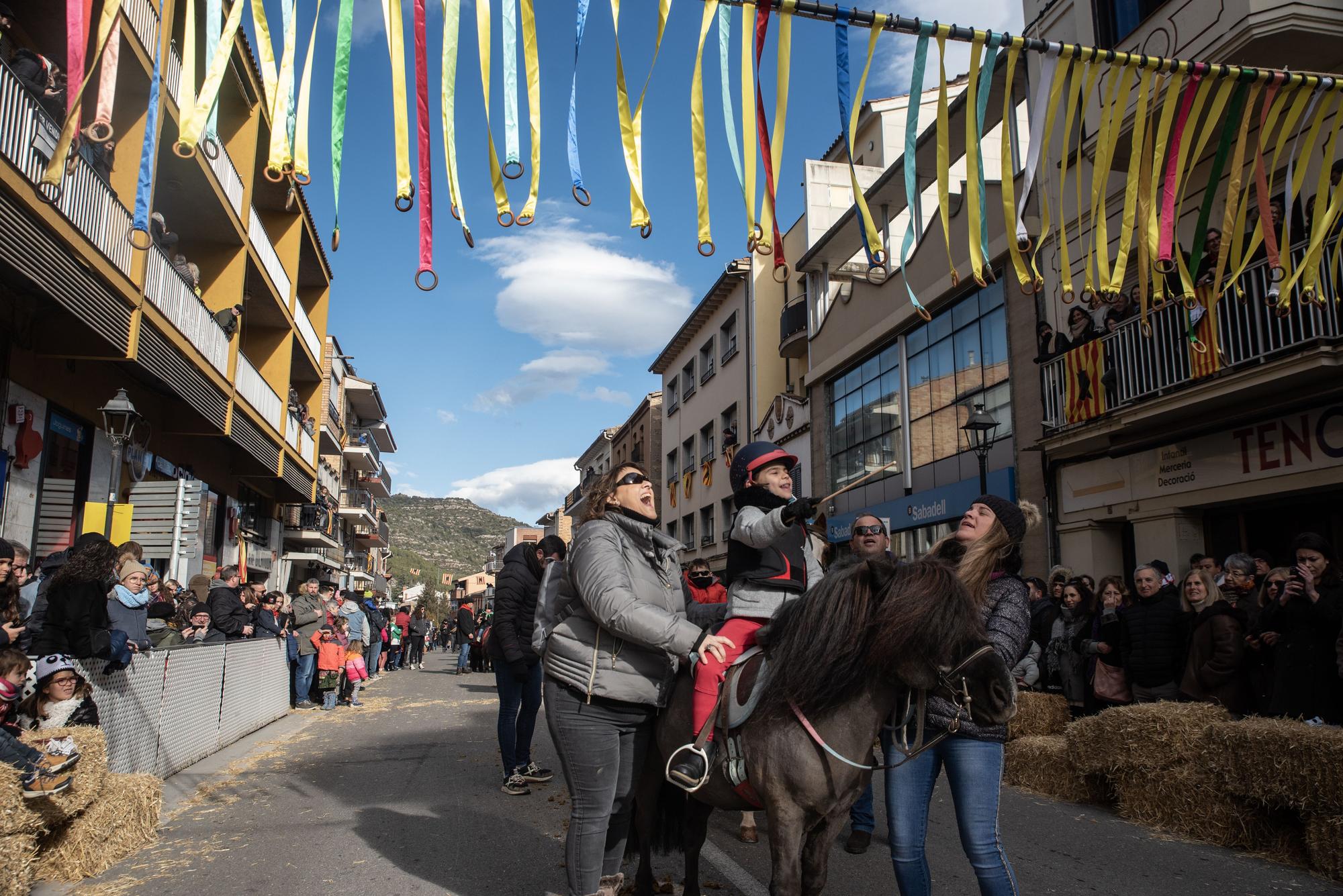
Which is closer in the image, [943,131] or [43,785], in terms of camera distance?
[43,785]

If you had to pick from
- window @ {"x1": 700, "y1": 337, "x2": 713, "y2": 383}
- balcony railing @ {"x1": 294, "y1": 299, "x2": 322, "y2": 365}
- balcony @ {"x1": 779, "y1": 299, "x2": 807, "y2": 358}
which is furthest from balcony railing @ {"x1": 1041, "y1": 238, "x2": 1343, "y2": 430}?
window @ {"x1": 700, "y1": 337, "x2": 713, "y2": 383}

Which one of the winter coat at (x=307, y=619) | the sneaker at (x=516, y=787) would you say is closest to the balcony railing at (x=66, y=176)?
the winter coat at (x=307, y=619)

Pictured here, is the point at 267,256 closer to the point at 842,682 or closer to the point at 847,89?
the point at 847,89

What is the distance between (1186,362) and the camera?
11305 millimetres

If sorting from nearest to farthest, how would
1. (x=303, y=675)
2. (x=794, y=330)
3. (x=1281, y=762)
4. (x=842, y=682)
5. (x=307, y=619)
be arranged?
(x=842, y=682)
(x=1281, y=762)
(x=307, y=619)
(x=303, y=675)
(x=794, y=330)

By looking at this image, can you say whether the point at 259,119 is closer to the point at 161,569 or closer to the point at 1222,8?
the point at 161,569

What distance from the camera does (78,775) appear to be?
5102 millimetres

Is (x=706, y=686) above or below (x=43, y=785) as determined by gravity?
above

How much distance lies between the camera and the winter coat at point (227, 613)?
11750 mm

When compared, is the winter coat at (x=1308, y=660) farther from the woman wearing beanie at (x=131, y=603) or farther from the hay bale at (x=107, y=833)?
the woman wearing beanie at (x=131, y=603)

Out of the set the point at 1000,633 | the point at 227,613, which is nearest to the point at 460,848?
the point at 1000,633

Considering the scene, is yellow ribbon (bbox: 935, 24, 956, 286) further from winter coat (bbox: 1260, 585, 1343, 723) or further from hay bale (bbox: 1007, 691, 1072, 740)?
hay bale (bbox: 1007, 691, 1072, 740)

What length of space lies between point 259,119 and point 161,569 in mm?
9204

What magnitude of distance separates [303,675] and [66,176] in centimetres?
880
